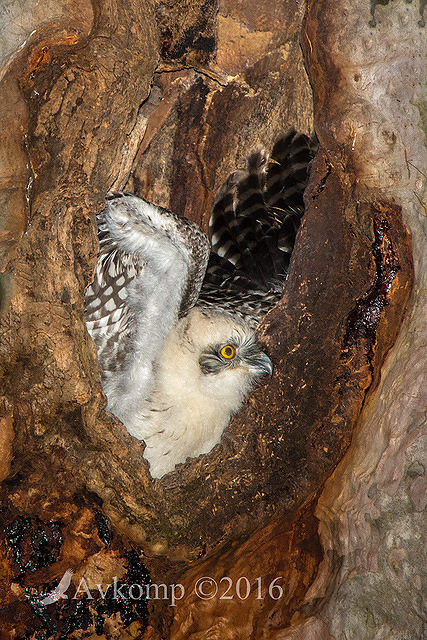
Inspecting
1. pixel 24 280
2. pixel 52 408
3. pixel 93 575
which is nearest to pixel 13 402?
pixel 52 408

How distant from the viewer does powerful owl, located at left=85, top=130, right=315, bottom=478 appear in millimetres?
3102

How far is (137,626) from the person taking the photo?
261 centimetres

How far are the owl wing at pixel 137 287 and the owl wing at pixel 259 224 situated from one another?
52 centimetres

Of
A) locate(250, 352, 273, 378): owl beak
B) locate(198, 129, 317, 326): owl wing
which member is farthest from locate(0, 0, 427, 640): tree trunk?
locate(198, 129, 317, 326): owl wing

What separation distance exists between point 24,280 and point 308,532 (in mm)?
1896

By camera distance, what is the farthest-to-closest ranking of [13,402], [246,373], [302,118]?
[302,118]
[246,373]
[13,402]

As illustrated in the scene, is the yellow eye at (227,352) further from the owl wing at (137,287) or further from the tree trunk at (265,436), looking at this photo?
the tree trunk at (265,436)

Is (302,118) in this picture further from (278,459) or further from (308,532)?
(308,532)

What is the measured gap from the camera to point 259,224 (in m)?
3.78

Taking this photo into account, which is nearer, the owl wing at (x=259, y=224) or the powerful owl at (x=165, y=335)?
the powerful owl at (x=165, y=335)

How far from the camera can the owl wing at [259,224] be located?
364 cm

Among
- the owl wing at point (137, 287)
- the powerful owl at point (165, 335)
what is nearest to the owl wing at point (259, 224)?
the powerful owl at point (165, 335)

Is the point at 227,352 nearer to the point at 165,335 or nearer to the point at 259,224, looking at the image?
the point at 165,335

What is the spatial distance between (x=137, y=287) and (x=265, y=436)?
115 centimetres
